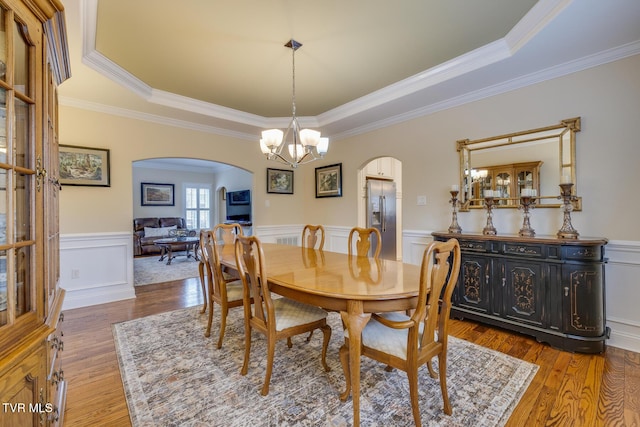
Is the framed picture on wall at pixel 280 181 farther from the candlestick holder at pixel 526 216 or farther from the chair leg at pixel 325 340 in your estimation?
the candlestick holder at pixel 526 216

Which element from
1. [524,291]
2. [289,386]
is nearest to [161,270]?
[289,386]

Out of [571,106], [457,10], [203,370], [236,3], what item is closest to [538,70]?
[571,106]

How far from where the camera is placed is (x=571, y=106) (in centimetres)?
262

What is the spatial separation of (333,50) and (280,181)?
285 cm

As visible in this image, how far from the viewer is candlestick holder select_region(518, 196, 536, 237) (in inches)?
105

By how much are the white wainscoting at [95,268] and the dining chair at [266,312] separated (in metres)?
2.63

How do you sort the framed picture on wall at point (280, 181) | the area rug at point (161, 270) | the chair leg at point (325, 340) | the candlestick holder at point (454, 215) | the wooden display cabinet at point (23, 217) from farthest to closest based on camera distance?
the framed picture on wall at point (280, 181), the area rug at point (161, 270), the candlestick holder at point (454, 215), the chair leg at point (325, 340), the wooden display cabinet at point (23, 217)

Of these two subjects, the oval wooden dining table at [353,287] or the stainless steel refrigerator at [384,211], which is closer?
the oval wooden dining table at [353,287]

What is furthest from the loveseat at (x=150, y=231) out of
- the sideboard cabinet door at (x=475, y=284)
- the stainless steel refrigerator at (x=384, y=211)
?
the sideboard cabinet door at (x=475, y=284)

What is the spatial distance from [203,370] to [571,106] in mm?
3817

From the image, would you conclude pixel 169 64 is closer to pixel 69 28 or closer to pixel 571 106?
pixel 69 28

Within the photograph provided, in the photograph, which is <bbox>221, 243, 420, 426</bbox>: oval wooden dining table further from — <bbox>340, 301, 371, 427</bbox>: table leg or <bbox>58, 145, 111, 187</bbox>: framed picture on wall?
<bbox>58, 145, 111, 187</bbox>: framed picture on wall

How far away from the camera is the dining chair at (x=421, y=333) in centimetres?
141

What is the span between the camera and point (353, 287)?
1588 mm
